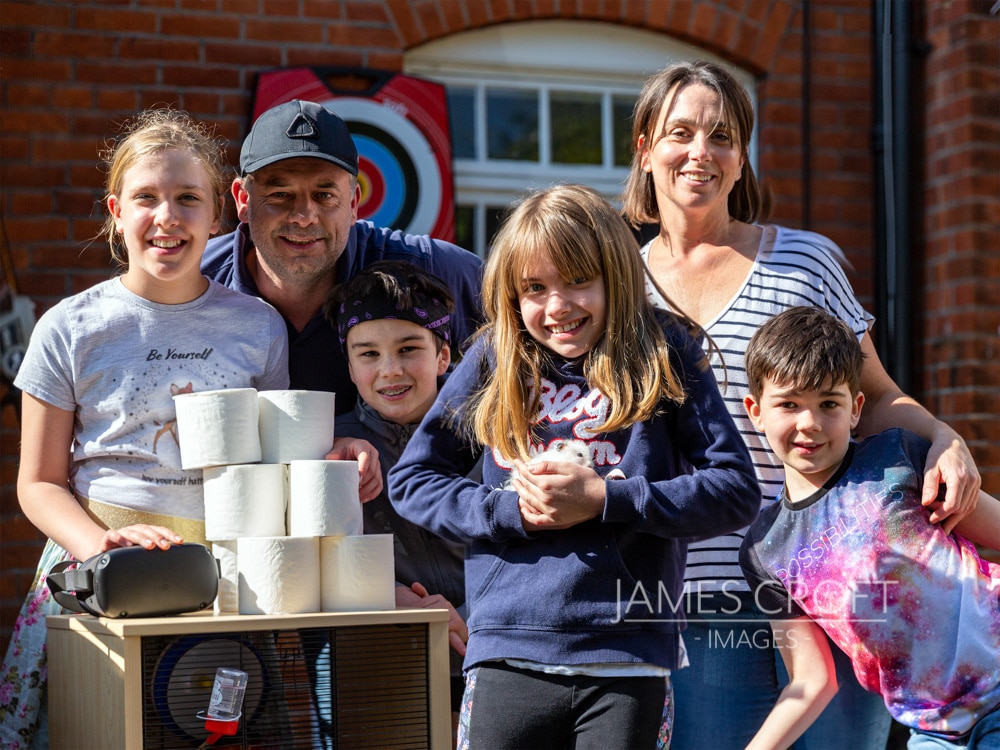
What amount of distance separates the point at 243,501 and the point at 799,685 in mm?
1027

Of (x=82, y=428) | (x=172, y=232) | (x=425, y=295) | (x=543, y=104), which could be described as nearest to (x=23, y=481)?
(x=82, y=428)

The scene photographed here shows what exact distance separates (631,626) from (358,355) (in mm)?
831

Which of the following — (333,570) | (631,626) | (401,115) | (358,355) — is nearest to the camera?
(631,626)

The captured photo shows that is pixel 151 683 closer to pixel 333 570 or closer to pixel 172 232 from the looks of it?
Answer: pixel 333 570

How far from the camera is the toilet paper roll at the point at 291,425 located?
203cm

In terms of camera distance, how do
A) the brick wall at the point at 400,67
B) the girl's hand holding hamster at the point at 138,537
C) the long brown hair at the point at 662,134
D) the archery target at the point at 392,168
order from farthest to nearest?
the archery target at the point at 392,168 < the brick wall at the point at 400,67 < the long brown hair at the point at 662,134 < the girl's hand holding hamster at the point at 138,537

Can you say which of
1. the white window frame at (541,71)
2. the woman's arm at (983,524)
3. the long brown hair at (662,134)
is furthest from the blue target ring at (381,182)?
the woman's arm at (983,524)

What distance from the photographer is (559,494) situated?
5.85 ft

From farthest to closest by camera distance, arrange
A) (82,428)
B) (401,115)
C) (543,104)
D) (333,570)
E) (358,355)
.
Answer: (543,104) → (401,115) → (358,355) → (82,428) → (333,570)

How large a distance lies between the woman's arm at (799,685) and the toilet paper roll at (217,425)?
3.27 ft

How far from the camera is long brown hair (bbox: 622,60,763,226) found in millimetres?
2270

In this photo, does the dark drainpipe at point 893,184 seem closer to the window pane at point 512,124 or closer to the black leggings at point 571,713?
the window pane at point 512,124

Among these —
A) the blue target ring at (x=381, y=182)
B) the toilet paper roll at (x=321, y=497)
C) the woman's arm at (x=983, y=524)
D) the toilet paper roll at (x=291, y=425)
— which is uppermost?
the blue target ring at (x=381, y=182)

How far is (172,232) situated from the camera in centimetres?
208
